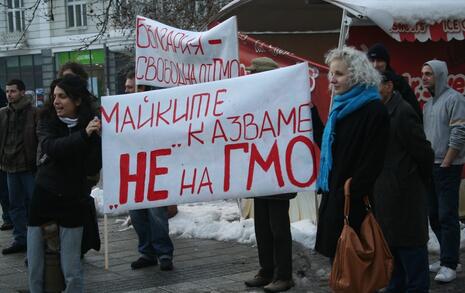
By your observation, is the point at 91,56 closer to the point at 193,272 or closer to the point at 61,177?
the point at 193,272

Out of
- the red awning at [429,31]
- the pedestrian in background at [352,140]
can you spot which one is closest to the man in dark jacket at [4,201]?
the red awning at [429,31]

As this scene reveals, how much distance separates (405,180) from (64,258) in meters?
2.35

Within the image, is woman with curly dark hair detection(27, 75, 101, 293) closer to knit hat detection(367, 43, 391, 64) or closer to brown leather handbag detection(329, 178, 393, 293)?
brown leather handbag detection(329, 178, 393, 293)

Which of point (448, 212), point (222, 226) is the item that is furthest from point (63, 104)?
point (222, 226)

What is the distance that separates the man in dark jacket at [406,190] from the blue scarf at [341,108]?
0.81 meters

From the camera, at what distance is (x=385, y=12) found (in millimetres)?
6844

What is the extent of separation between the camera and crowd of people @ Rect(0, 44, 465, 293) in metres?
4.28

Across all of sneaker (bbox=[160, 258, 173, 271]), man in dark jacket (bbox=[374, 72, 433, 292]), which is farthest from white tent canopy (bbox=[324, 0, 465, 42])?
sneaker (bbox=[160, 258, 173, 271])

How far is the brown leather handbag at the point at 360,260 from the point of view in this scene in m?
4.09

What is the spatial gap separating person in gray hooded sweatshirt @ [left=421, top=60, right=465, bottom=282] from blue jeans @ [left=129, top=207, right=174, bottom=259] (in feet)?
7.94

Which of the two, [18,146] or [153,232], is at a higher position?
[18,146]

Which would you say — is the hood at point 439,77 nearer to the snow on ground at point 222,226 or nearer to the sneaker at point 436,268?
the sneaker at point 436,268

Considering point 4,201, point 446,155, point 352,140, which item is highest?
point 352,140

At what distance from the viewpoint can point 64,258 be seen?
4863 millimetres
